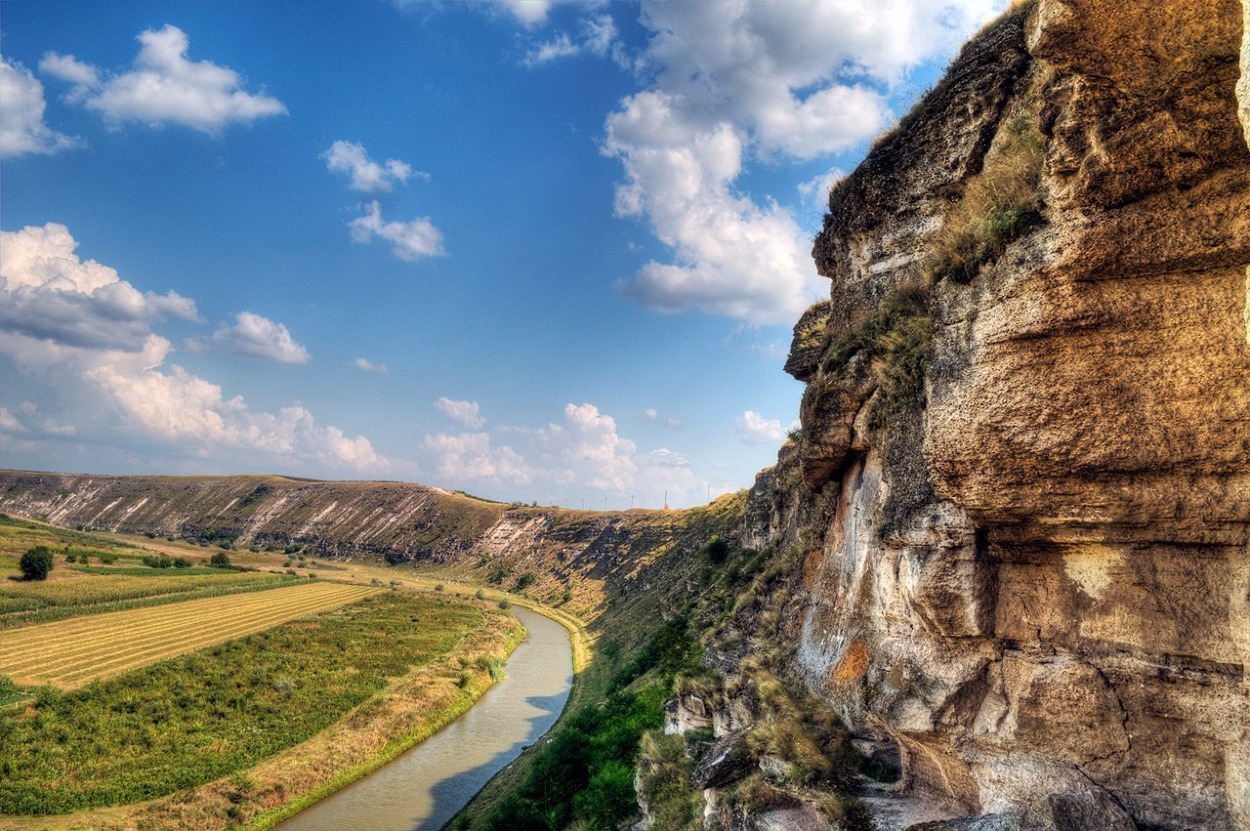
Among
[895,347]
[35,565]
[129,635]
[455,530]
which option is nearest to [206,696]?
→ [129,635]

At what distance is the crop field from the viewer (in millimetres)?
42250

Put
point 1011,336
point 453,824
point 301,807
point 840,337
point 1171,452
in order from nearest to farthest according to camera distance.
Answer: point 1171,452
point 1011,336
point 840,337
point 453,824
point 301,807

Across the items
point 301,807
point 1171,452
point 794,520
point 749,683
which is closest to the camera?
point 1171,452

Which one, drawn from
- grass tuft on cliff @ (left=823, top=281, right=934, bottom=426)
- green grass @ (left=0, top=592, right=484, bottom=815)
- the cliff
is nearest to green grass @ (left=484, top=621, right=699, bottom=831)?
green grass @ (left=0, top=592, right=484, bottom=815)

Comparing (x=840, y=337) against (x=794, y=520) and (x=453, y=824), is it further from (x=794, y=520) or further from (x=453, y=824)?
(x=453, y=824)

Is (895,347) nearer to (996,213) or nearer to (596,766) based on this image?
(996,213)

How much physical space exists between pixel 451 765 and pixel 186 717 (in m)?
14.9

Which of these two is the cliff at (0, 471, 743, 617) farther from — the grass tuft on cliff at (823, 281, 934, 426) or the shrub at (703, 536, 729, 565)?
the grass tuft on cliff at (823, 281, 934, 426)

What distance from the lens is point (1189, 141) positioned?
628 cm

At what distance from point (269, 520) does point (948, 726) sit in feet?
652

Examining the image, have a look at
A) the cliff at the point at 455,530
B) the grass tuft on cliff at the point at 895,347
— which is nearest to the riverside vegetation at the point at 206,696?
the cliff at the point at 455,530

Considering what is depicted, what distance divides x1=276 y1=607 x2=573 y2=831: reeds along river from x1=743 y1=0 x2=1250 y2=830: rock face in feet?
90.6

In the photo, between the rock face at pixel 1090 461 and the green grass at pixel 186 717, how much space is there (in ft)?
109

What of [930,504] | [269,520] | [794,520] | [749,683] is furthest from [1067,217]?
[269,520]
